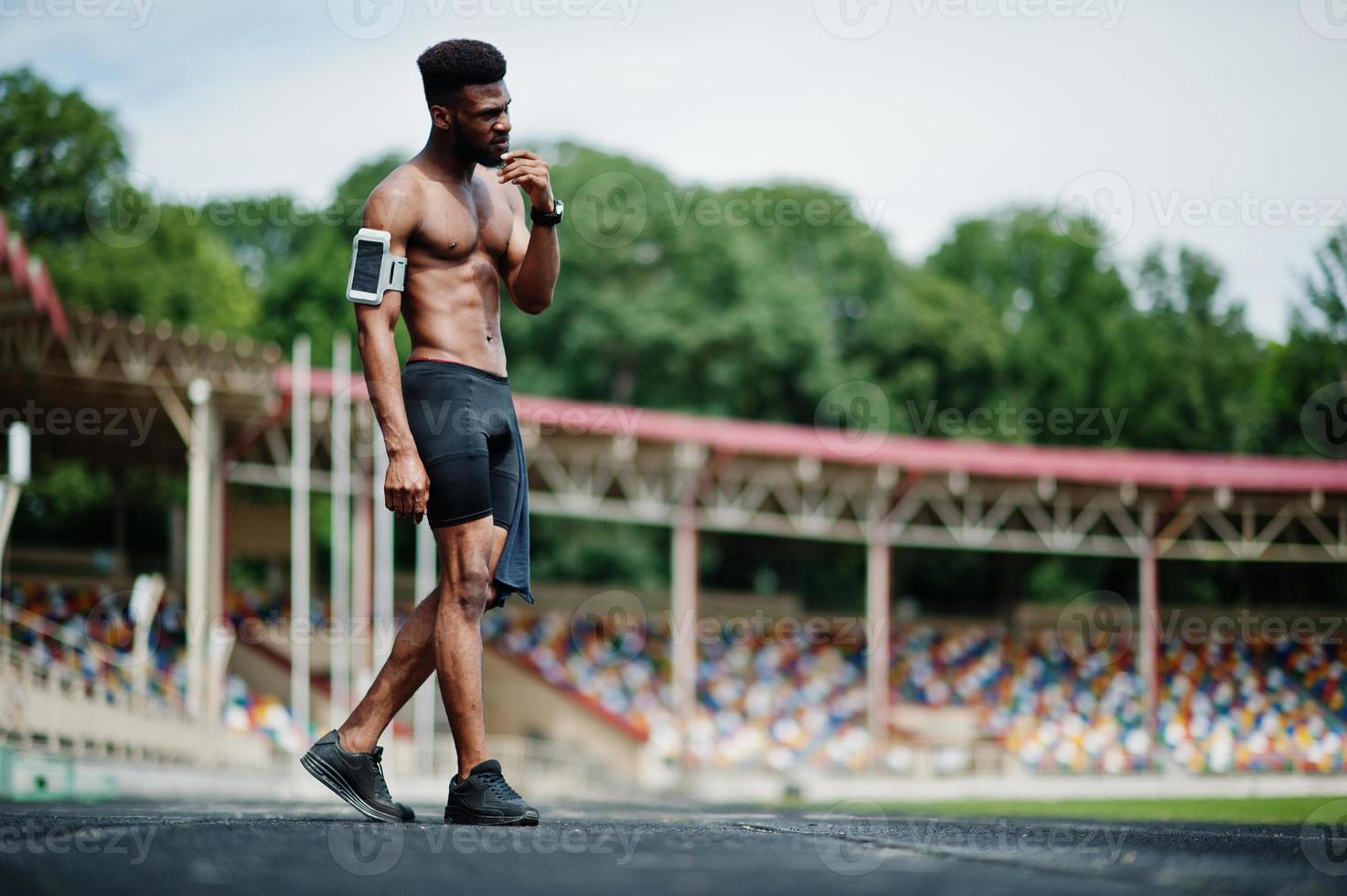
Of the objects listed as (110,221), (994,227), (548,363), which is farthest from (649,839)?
(994,227)

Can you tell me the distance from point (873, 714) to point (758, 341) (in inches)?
584

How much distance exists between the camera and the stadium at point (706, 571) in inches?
147

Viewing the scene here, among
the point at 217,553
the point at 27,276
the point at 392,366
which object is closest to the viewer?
the point at 392,366

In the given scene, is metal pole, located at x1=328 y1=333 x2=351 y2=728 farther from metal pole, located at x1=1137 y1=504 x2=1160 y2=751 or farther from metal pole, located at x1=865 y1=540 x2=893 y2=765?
metal pole, located at x1=1137 y1=504 x2=1160 y2=751

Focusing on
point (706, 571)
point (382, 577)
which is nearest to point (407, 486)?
point (382, 577)

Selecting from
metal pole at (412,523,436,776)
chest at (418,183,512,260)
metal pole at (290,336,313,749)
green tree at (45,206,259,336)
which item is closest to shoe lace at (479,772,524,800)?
chest at (418,183,512,260)

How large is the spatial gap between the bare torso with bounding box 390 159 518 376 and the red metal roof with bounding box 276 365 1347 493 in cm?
2132

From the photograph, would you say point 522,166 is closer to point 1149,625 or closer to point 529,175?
point 529,175

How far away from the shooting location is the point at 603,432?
27.3 meters

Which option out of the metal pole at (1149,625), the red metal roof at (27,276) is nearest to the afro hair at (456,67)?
the red metal roof at (27,276)

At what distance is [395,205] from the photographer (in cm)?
443

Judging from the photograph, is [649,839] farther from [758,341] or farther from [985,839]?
[758,341]

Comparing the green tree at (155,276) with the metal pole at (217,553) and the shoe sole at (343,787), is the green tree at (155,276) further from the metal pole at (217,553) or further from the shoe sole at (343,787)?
the shoe sole at (343,787)

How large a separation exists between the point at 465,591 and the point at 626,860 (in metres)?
1.68
